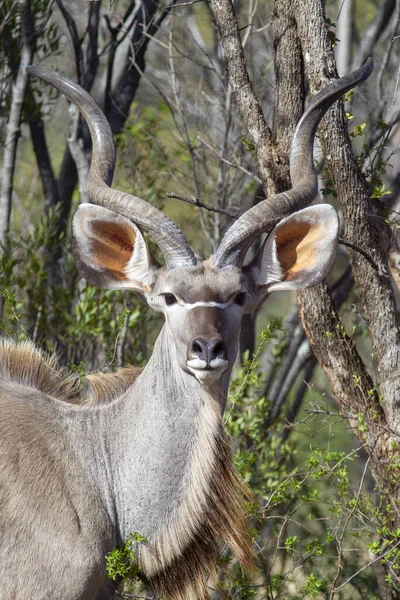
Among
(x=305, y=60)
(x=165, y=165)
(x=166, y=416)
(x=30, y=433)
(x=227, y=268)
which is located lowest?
(x=30, y=433)

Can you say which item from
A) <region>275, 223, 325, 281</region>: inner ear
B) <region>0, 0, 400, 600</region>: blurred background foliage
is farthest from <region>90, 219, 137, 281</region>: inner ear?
<region>0, 0, 400, 600</region>: blurred background foliage

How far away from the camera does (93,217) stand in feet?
11.6

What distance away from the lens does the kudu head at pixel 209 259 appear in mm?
3352

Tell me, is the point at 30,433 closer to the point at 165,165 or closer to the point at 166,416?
the point at 166,416

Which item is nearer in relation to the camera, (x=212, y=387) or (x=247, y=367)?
(x=212, y=387)

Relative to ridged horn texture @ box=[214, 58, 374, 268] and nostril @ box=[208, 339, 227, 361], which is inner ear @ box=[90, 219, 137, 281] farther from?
nostril @ box=[208, 339, 227, 361]

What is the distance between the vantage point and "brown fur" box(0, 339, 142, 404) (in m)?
3.78

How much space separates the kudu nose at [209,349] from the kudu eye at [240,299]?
0.34m

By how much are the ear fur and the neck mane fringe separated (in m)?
0.61

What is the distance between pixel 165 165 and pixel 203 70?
102cm

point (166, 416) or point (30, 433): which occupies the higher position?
point (166, 416)

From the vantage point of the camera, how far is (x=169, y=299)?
346 cm

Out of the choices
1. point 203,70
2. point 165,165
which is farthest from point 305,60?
point 203,70

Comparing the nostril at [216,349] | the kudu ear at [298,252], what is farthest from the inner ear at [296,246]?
the nostril at [216,349]
